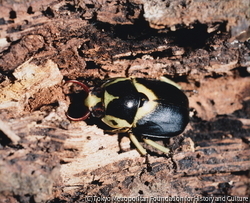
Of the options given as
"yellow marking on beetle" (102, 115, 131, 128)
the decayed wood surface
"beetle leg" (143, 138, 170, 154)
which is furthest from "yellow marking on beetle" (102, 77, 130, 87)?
"beetle leg" (143, 138, 170, 154)

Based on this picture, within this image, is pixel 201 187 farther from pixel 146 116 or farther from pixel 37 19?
pixel 37 19

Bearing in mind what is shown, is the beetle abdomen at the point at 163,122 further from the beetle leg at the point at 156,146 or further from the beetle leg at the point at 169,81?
the beetle leg at the point at 169,81

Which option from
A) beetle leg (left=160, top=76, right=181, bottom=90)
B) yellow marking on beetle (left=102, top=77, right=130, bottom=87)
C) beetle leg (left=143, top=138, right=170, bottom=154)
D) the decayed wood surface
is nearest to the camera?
the decayed wood surface

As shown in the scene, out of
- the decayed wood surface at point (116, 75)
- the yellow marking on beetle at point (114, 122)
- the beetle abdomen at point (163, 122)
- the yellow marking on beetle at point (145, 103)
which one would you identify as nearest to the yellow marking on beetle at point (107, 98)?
the yellow marking on beetle at point (114, 122)

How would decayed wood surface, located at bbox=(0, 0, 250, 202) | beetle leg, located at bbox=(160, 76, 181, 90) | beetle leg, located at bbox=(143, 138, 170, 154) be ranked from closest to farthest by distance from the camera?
decayed wood surface, located at bbox=(0, 0, 250, 202)
beetle leg, located at bbox=(143, 138, 170, 154)
beetle leg, located at bbox=(160, 76, 181, 90)

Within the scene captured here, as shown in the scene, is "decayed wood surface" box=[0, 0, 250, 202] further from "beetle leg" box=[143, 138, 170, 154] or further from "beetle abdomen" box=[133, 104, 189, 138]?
"beetle abdomen" box=[133, 104, 189, 138]

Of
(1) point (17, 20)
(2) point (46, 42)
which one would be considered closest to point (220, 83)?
(2) point (46, 42)

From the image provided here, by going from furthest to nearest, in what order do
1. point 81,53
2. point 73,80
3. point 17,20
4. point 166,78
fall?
point 166,78 < point 73,80 < point 81,53 < point 17,20

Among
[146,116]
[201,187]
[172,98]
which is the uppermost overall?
[172,98]
